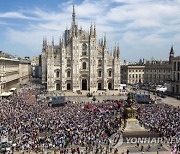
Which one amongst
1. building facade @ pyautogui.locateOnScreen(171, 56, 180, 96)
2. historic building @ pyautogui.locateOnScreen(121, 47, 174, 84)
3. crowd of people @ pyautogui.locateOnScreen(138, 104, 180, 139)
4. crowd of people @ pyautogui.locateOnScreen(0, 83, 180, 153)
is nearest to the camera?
crowd of people @ pyautogui.locateOnScreen(0, 83, 180, 153)

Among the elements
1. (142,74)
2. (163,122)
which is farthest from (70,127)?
(142,74)

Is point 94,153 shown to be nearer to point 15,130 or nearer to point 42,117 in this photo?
point 15,130

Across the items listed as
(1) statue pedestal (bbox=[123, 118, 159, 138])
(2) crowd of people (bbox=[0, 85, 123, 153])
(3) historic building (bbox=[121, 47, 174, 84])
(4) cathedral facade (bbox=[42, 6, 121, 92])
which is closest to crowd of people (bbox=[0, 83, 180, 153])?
(2) crowd of people (bbox=[0, 85, 123, 153])

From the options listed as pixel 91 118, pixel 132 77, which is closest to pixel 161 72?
pixel 132 77

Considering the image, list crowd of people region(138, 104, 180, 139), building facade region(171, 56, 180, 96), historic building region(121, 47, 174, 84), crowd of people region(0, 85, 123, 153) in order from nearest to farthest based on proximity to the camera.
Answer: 1. crowd of people region(0, 85, 123, 153)
2. crowd of people region(138, 104, 180, 139)
3. building facade region(171, 56, 180, 96)
4. historic building region(121, 47, 174, 84)

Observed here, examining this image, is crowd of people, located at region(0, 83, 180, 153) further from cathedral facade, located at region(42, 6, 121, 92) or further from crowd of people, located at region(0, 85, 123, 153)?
cathedral facade, located at region(42, 6, 121, 92)
